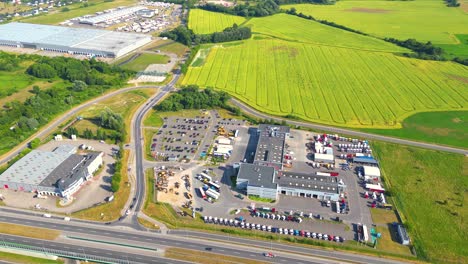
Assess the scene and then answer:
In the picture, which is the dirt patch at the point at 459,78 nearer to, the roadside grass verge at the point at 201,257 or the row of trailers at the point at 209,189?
the row of trailers at the point at 209,189

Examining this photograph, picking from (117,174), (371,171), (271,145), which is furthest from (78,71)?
(371,171)

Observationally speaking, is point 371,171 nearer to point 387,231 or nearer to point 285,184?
point 387,231

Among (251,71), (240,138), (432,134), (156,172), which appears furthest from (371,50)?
(156,172)

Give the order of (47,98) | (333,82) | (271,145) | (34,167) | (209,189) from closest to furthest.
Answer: (209,189) → (34,167) → (271,145) → (47,98) → (333,82)

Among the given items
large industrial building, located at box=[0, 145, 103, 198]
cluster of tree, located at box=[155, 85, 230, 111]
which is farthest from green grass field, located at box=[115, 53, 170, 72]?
large industrial building, located at box=[0, 145, 103, 198]

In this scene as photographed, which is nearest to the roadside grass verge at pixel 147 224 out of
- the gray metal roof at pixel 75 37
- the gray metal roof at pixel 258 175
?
the gray metal roof at pixel 258 175

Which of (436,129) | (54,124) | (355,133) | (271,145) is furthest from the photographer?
(54,124)

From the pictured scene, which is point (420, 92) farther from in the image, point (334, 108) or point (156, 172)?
point (156, 172)

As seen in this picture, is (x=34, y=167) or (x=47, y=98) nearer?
(x=34, y=167)
